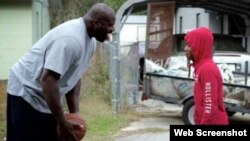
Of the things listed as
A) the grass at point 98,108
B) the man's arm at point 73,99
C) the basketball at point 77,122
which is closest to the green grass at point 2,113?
the grass at point 98,108

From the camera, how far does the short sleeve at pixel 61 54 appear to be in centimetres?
385

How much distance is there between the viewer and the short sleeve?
12.6ft

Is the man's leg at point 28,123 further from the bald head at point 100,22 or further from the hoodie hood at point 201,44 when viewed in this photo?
the hoodie hood at point 201,44

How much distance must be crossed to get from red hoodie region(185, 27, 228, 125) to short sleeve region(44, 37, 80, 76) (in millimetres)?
1509

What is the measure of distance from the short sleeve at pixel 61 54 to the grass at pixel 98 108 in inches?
173

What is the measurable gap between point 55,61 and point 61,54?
6 cm

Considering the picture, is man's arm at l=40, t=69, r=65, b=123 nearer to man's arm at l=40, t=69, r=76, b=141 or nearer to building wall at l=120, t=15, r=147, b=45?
man's arm at l=40, t=69, r=76, b=141

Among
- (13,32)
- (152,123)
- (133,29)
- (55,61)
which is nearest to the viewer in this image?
(55,61)

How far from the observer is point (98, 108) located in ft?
39.6

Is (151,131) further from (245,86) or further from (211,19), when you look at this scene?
(211,19)

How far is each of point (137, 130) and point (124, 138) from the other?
80 centimetres

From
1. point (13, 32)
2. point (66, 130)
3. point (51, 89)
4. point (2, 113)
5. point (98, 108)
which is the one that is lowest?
point (98, 108)

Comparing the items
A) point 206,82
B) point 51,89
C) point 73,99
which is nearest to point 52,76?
point 51,89

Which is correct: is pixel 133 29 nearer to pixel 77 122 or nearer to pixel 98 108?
pixel 98 108
